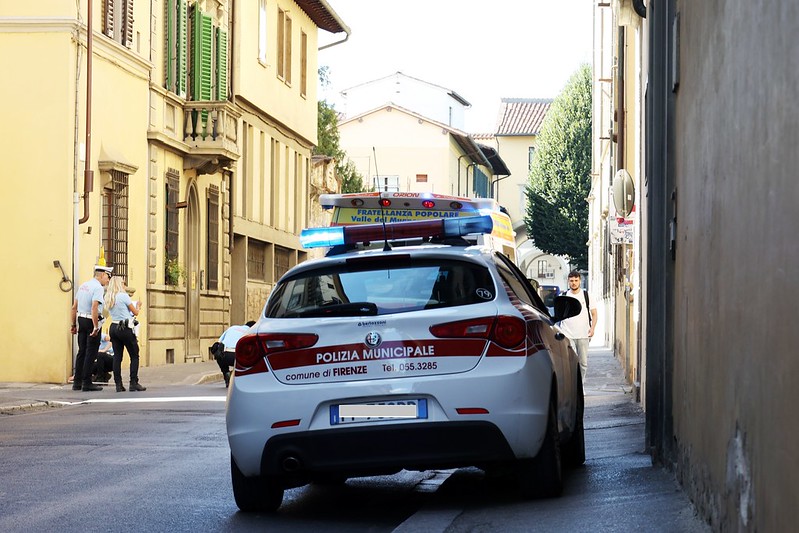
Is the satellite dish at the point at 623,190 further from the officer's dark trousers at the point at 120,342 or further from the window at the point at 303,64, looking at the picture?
the window at the point at 303,64

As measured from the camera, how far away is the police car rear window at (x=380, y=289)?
8016 millimetres

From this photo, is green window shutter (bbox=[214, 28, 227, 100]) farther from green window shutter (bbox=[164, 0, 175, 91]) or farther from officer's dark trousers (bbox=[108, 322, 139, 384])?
officer's dark trousers (bbox=[108, 322, 139, 384])

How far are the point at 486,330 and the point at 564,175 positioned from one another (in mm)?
68448

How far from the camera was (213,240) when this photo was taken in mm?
34281

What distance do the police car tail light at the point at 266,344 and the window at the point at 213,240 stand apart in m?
26.1

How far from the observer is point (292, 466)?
7.82m

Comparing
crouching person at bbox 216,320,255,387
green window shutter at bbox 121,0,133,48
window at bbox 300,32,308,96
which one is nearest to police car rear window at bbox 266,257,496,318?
crouching person at bbox 216,320,255,387

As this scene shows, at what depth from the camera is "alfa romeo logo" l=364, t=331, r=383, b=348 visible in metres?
7.79

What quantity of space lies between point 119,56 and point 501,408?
20.8m

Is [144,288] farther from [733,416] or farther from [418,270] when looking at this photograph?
[733,416]

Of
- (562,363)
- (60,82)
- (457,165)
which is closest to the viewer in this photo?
(562,363)

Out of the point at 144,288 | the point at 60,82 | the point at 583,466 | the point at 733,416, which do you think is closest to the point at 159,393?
the point at 60,82

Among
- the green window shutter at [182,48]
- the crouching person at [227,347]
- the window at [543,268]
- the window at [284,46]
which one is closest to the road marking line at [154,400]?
the crouching person at [227,347]

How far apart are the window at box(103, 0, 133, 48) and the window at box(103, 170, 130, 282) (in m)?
2.58
